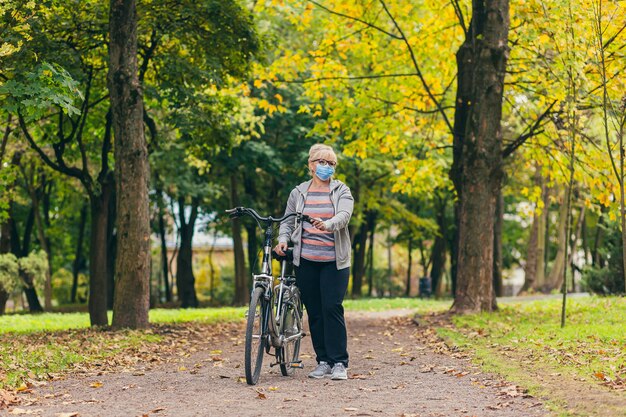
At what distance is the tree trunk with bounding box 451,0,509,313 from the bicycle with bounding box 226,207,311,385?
7.72 m

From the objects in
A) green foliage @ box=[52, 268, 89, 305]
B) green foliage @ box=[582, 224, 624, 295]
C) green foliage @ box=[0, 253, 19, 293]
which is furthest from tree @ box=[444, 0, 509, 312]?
green foliage @ box=[52, 268, 89, 305]

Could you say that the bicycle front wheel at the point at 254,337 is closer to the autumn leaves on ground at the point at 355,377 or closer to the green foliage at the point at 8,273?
the autumn leaves on ground at the point at 355,377

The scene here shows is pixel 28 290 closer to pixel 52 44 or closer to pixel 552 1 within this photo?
pixel 52 44

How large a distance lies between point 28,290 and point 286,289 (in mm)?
26269

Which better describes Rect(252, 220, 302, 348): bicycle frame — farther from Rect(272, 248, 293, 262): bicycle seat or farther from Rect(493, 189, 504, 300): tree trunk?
Rect(493, 189, 504, 300): tree trunk

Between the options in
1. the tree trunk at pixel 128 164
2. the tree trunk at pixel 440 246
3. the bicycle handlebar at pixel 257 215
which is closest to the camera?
the bicycle handlebar at pixel 257 215

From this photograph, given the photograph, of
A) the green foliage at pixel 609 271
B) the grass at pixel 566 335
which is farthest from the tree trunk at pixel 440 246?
the grass at pixel 566 335

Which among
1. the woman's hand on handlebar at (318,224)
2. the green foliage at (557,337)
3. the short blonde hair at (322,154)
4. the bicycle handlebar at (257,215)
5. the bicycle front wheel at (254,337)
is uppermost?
the short blonde hair at (322,154)

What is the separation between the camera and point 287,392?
785 cm

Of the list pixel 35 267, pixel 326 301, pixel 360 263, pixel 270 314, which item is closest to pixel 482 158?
pixel 326 301

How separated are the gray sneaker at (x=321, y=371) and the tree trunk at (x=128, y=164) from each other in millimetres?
6032

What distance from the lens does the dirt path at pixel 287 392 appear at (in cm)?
699

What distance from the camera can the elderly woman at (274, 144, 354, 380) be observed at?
28.6ft

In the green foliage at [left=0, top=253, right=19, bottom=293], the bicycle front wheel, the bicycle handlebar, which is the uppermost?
the bicycle handlebar
